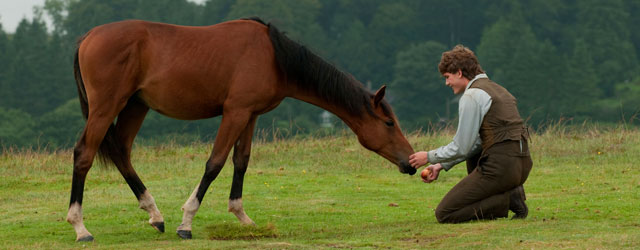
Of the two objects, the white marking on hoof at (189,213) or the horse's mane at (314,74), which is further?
the horse's mane at (314,74)

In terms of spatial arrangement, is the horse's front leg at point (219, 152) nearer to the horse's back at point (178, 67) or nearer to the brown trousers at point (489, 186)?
the horse's back at point (178, 67)

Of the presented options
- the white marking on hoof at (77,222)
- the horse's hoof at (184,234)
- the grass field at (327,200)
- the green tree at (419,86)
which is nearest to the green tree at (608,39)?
the green tree at (419,86)

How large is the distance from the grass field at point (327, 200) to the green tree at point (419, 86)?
86.9 metres

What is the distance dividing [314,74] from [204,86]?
1.05 meters

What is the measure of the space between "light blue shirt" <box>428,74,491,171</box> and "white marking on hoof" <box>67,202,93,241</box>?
321 cm

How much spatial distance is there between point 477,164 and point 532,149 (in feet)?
23.4

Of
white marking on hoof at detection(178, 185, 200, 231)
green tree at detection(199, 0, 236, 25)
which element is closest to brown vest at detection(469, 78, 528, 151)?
white marking on hoof at detection(178, 185, 200, 231)

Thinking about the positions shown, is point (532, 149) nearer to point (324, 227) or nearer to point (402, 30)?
point (324, 227)

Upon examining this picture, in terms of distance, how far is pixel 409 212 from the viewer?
984 cm

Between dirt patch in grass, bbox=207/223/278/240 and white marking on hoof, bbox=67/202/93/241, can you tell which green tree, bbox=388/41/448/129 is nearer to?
dirt patch in grass, bbox=207/223/278/240

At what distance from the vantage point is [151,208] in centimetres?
894

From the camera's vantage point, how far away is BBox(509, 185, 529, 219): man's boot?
8.55 metres

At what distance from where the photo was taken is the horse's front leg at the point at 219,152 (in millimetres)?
8422

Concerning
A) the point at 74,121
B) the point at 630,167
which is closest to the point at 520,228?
the point at 630,167
